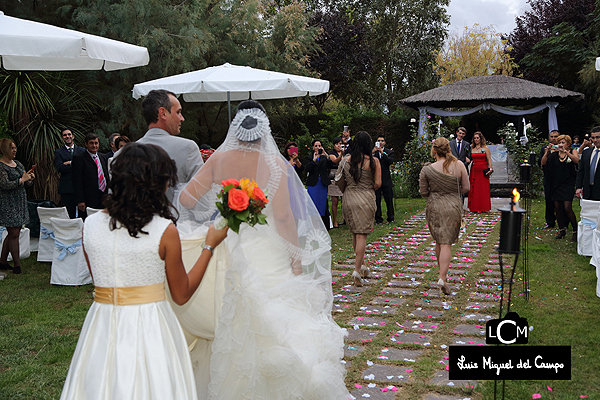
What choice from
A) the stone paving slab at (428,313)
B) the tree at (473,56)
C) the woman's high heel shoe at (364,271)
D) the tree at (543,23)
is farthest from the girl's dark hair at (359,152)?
the tree at (473,56)

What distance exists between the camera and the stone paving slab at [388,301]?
612 cm

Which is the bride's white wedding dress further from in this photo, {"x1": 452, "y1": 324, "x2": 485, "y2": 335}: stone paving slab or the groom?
{"x1": 452, "y1": 324, "x2": 485, "y2": 335}: stone paving slab

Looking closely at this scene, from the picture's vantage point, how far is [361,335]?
5.03m

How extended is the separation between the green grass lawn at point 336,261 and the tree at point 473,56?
2981cm

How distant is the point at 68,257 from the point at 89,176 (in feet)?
3.99

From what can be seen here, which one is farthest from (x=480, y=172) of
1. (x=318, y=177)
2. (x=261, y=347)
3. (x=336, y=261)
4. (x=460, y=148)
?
(x=261, y=347)

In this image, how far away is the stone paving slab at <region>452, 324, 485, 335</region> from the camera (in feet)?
16.5

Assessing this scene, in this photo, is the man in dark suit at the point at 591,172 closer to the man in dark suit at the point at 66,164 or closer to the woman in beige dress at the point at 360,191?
the woman in beige dress at the point at 360,191

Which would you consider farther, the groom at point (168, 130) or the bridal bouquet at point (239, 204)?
the groom at point (168, 130)

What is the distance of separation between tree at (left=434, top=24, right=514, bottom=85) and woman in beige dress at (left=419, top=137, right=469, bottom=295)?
3117 centimetres

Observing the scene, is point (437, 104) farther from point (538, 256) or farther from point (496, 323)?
point (496, 323)

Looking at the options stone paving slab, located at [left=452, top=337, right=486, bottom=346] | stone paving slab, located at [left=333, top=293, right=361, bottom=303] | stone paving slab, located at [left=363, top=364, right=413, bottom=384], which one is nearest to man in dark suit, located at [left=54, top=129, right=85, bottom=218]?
stone paving slab, located at [left=333, top=293, right=361, bottom=303]

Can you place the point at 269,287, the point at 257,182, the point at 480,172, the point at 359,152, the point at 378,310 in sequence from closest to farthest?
the point at 269,287 → the point at 257,182 → the point at 378,310 → the point at 359,152 → the point at 480,172

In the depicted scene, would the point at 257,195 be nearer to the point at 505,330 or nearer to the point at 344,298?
the point at 505,330
